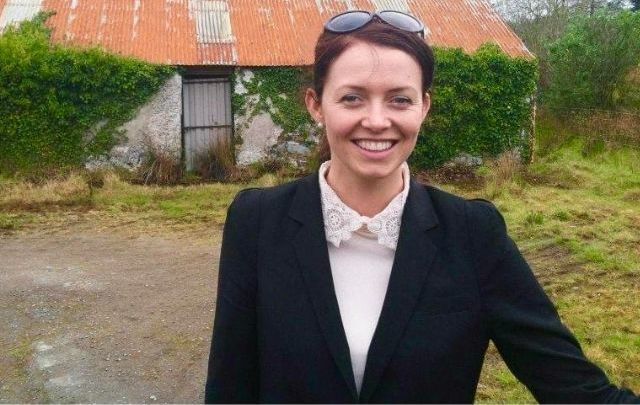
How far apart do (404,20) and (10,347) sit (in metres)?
4.52

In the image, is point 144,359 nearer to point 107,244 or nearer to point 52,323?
point 52,323

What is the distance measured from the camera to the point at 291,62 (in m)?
11.6

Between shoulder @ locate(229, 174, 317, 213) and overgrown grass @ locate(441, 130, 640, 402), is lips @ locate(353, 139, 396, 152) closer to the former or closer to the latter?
shoulder @ locate(229, 174, 317, 213)

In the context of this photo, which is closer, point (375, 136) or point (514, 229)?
point (375, 136)

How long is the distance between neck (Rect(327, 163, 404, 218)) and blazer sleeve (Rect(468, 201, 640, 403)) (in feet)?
0.73

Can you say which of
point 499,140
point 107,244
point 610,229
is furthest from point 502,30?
Result: point 107,244

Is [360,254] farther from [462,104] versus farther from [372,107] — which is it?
[462,104]

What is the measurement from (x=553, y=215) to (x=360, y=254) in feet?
24.6

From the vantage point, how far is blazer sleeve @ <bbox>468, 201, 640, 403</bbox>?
1.32 meters

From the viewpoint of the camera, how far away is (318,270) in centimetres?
140

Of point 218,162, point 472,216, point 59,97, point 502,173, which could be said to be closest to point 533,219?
point 502,173

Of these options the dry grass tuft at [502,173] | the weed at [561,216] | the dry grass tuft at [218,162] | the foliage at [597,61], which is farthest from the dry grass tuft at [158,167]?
the foliage at [597,61]

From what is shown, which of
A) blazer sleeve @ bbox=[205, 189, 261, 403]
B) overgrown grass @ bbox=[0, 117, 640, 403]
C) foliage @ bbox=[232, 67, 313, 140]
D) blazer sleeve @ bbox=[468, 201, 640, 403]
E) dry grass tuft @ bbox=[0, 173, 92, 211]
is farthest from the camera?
foliage @ bbox=[232, 67, 313, 140]

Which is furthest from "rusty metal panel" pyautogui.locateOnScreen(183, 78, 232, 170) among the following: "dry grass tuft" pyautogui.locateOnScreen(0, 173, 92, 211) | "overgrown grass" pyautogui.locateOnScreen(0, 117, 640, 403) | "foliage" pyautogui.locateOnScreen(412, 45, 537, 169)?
"foliage" pyautogui.locateOnScreen(412, 45, 537, 169)
